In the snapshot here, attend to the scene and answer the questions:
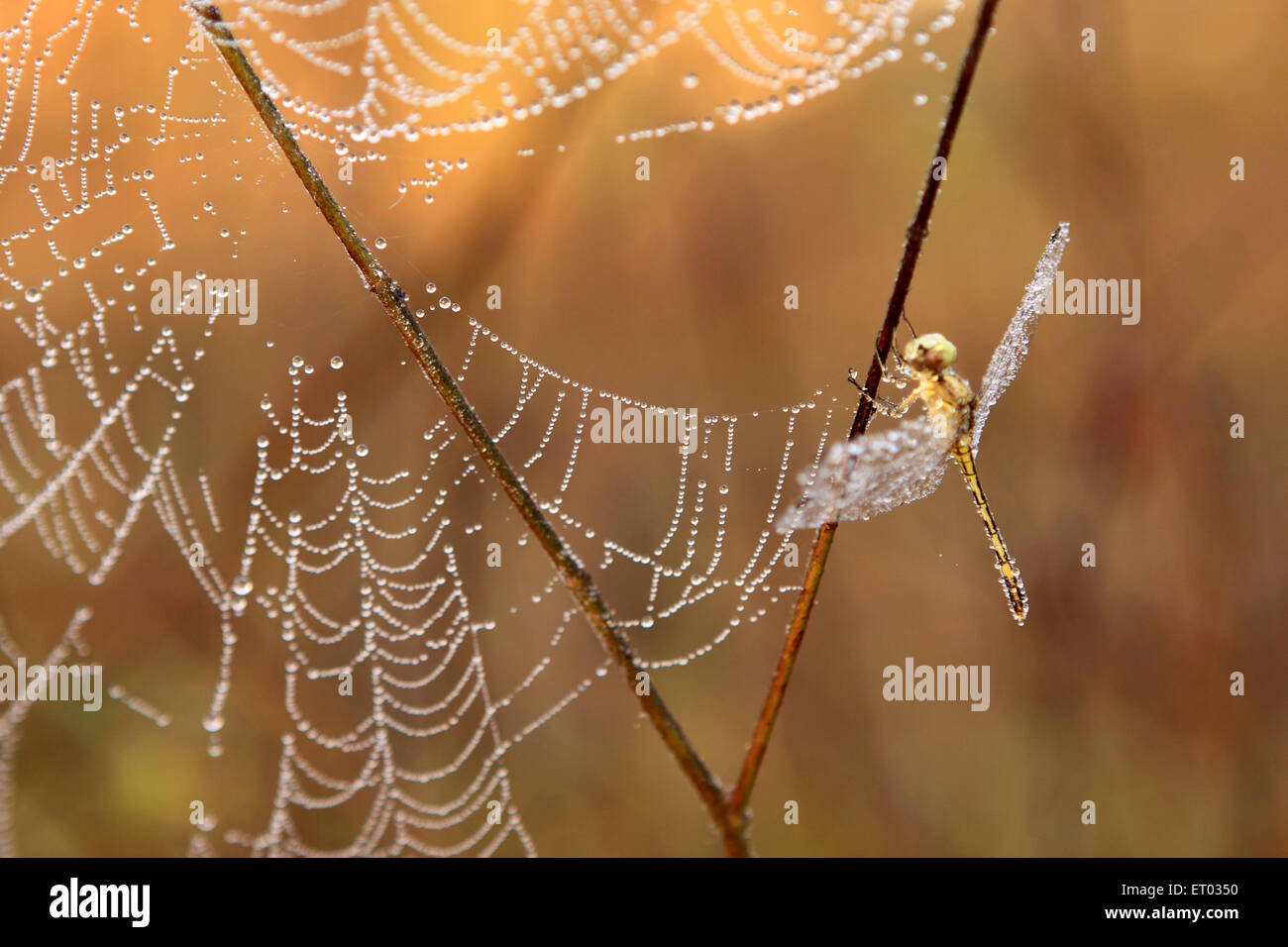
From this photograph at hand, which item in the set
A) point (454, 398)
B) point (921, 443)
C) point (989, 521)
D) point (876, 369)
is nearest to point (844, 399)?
point (989, 521)

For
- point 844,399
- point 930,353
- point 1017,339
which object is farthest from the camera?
point 844,399

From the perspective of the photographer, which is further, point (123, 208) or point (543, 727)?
point (543, 727)

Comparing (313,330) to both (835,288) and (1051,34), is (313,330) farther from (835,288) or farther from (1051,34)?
(1051,34)

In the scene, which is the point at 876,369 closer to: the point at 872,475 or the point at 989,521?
the point at 872,475

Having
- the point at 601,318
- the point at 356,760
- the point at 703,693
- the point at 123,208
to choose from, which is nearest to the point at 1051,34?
the point at 601,318

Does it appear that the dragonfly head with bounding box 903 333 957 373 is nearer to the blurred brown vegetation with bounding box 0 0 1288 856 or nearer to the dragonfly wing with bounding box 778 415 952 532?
the dragonfly wing with bounding box 778 415 952 532

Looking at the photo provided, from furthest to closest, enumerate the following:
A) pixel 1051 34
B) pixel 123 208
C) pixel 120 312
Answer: pixel 1051 34 → pixel 120 312 → pixel 123 208

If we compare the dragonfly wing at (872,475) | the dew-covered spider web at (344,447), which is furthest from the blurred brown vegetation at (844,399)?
the dragonfly wing at (872,475)
